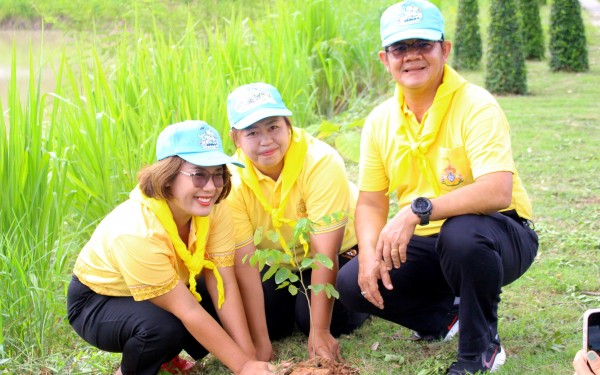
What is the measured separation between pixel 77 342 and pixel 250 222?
107 centimetres

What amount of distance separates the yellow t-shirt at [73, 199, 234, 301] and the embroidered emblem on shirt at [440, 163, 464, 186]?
88cm

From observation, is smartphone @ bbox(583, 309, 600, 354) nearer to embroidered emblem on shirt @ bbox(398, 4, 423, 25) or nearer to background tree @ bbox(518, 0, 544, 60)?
embroidered emblem on shirt @ bbox(398, 4, 423, 25)

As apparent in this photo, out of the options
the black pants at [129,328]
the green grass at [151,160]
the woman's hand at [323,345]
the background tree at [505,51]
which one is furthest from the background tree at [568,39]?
the black pants at [129,328]

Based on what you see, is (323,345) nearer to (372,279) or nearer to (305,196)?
(372,279)

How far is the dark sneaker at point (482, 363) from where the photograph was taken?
274 centimetres

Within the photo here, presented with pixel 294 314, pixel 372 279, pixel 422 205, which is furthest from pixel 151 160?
pixel 422 205

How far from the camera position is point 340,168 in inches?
127

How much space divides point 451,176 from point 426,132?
185 millimetres

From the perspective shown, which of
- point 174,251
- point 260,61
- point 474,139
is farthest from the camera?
point 260,61

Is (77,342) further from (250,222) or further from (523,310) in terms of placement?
(523,310)

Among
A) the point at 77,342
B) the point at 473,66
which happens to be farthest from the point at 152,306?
the point at 473,66

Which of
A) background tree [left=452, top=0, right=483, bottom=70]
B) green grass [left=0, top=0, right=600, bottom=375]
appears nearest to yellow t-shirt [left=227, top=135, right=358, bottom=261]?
green grass [left=0, top=0, right=600, bottom=375]

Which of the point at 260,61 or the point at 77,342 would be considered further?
the point at 260,61

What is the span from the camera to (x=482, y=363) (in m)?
2.75
